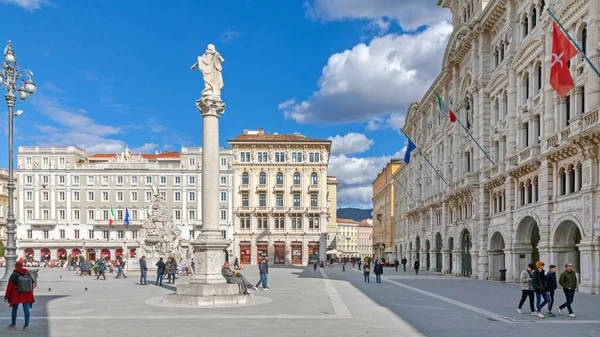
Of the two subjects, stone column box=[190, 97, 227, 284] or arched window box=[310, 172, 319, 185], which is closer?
stone column box=[190, 97, 227, 284]

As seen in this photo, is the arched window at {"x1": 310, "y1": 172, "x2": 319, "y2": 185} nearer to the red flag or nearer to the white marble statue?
the red flag

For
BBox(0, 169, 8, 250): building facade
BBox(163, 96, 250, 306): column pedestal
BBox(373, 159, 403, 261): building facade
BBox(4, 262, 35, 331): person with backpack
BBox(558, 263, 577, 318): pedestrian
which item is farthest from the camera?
BBox(373, 159, 403, 261): building facade

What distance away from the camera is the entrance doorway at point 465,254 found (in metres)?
49.2

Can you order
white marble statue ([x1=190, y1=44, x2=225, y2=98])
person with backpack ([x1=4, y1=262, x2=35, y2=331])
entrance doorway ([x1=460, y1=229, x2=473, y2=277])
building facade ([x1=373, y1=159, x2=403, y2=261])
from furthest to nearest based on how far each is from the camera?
building facade ([x1=373, y1=159, x2=403, y2=261]), entrance doorway ([x1=460, y1=229, x2=473, y2=277]), white marble statue ([x1=190, y1=44, x2=225, y2=98]), person with backpack ([x1=4, y1=262, x2=35, y2=331])

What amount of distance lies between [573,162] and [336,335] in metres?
21.0

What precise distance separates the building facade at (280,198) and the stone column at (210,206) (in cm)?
7000

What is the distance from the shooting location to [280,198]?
309ft

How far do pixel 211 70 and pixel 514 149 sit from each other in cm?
2391

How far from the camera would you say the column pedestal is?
21.6 m

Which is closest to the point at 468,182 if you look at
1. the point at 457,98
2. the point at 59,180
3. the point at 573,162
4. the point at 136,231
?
the point at 457,98

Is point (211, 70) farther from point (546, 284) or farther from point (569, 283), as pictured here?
point (569, 283)

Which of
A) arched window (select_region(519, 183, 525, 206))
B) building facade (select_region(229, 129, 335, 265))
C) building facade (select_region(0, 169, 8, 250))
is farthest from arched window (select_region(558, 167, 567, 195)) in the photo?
building facade (select_region(0, 169, 8, 250))

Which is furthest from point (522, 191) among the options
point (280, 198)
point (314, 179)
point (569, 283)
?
point (280, 198)

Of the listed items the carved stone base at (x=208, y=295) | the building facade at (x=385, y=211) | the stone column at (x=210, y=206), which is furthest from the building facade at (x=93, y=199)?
the carved stone base at (x=208, y=295)
